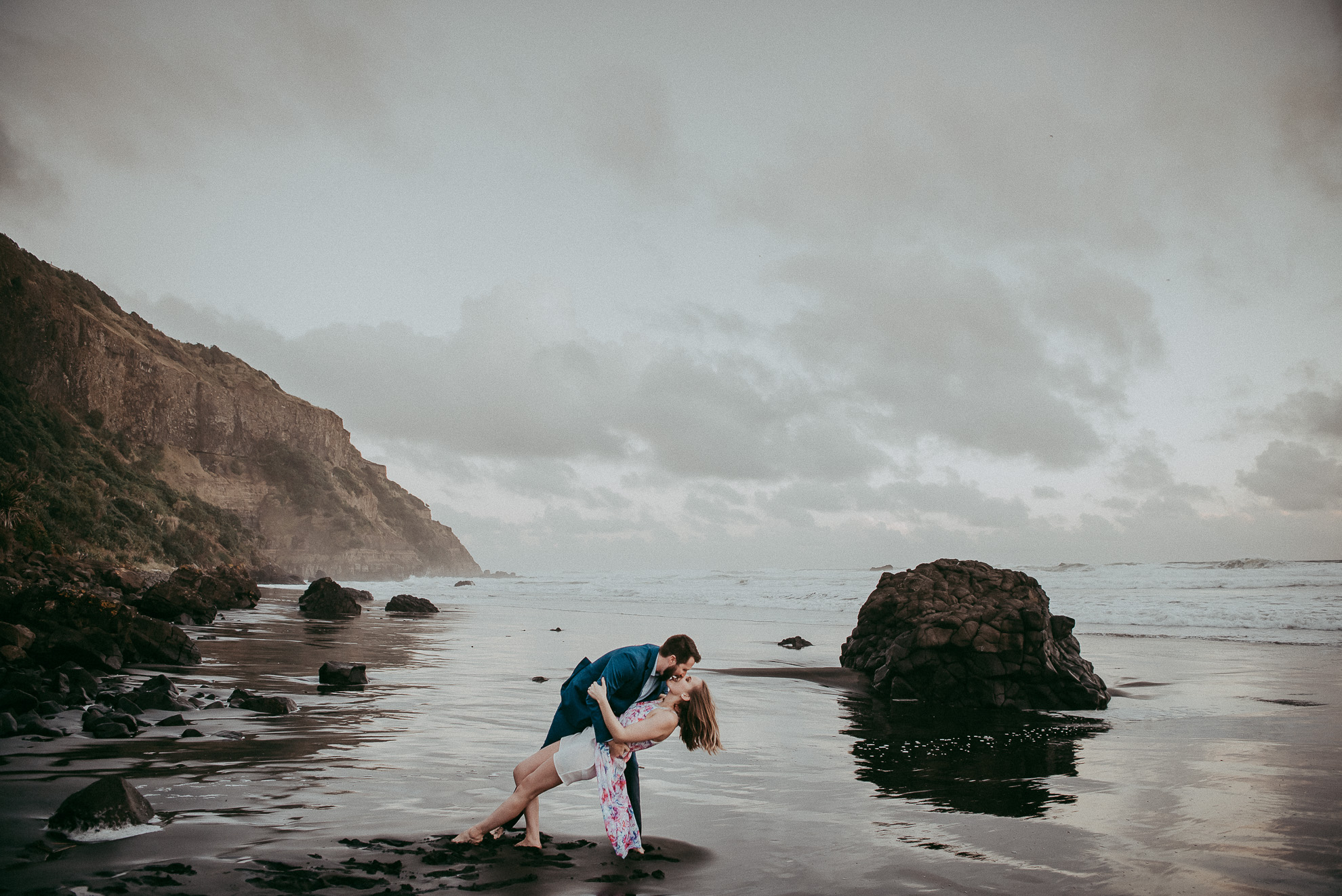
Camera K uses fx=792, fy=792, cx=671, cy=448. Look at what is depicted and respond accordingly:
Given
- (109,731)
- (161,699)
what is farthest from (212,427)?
(109,731)

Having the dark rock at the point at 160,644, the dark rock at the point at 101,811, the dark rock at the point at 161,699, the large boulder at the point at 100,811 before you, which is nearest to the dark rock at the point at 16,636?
the dark rock at the point at 160,644

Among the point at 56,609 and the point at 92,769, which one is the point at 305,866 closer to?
the point at 92,769

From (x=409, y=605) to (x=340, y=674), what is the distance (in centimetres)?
2234

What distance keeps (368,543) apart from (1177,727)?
116 m

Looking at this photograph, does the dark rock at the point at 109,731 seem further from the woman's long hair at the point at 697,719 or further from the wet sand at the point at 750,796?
the woman's long hair at the point at 697,719

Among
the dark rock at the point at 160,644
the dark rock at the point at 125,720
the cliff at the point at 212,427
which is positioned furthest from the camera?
the cliff at the point at 212,427

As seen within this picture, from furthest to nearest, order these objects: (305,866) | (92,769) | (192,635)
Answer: (192,635)
(92,769)
(305,866)

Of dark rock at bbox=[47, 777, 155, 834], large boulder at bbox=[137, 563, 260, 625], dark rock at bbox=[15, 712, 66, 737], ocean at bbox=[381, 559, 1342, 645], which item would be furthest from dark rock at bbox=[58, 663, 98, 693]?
ocean at bbox=[381, 559, 1342, 645]

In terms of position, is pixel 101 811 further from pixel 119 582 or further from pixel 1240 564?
pixel 1240 564

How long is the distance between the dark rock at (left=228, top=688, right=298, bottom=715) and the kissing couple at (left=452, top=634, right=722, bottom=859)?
5.87 meters

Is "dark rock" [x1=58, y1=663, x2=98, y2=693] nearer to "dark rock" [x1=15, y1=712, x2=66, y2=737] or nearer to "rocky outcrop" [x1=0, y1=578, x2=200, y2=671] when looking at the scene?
"rocky outcrop" [x1=0, y1=578, x2=200, y2=671]

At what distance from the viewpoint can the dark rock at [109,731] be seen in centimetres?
796

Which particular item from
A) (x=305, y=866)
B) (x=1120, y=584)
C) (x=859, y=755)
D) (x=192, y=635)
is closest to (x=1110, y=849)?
(x=859, y=755)

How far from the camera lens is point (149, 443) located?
271ft
